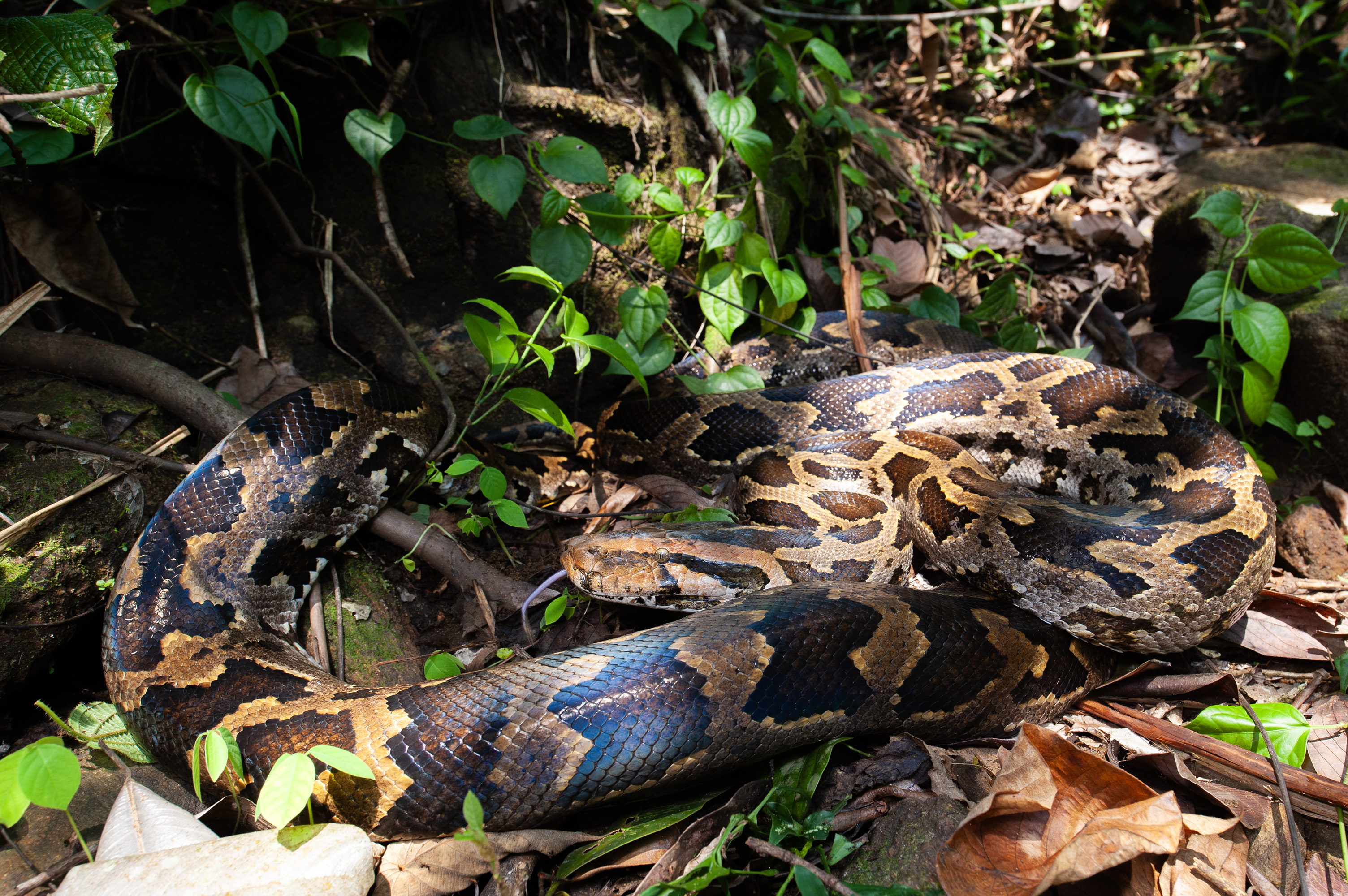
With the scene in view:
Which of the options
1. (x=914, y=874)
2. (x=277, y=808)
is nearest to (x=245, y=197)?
(x=277, y=808)

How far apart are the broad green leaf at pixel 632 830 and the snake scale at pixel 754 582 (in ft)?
0.45

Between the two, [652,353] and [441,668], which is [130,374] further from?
[652,353]

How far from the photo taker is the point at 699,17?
18.3 feet

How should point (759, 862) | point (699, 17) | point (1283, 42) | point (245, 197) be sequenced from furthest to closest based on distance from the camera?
point (1283, 42), point (699, 17), point (245, 197), point (759, 862)

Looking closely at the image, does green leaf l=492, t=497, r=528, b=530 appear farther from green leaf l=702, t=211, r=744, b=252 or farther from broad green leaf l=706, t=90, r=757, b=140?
broad green leaf l=706, t=90, r=757, b=140

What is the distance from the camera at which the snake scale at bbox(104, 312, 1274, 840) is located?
8.91 feet

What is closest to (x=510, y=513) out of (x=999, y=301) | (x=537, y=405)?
(x=537, y=405)

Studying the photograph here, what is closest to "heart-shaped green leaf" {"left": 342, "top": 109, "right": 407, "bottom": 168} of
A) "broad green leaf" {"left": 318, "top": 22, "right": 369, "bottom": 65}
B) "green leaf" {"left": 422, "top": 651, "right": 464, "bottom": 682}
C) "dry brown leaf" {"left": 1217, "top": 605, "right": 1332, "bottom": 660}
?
"broad green leaf" {"left": 318, "top": 22, "right": 369, "bottom": 65}

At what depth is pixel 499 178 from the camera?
396 cm

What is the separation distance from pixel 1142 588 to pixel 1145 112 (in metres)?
7.50

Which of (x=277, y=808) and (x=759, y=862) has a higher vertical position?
(x=277, y=808)

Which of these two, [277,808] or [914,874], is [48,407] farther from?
[914,874]

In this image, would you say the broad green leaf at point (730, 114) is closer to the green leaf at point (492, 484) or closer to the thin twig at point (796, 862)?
the green leaf at point (492, 484)

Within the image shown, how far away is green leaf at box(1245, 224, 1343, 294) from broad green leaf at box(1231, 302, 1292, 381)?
15 cm
